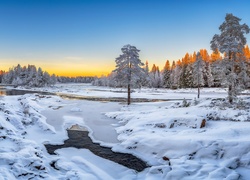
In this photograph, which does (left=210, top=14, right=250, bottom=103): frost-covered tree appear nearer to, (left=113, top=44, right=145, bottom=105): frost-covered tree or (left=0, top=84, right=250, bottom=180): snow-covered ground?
(left=0, top=84, right=250, bottom=180): snow-covered ground

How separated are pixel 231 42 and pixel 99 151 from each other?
1718 centimetres

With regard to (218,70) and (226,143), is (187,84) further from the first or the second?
(226,143)

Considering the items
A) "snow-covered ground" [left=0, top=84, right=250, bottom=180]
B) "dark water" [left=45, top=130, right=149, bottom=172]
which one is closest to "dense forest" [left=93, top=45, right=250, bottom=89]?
"snow-covered ground" [left=0, top=84, right=250, bottom=180]

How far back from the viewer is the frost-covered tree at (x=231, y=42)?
66.4 feet

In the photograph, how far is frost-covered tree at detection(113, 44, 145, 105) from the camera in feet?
106

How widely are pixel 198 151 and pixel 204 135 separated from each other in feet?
6.44

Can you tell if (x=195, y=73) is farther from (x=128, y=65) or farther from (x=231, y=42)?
(x=231, y=42)

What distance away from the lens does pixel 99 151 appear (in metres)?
11.6

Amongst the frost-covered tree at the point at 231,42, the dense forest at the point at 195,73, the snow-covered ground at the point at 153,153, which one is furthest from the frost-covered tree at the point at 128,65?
the snow-covered ground at the point at 153,153

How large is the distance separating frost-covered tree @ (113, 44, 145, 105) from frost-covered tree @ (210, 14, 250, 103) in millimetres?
13317

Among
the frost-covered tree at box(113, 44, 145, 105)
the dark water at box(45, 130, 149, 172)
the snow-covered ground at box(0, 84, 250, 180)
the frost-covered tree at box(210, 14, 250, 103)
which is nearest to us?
the snow-covered ground at box(0, 84, 250, 180)

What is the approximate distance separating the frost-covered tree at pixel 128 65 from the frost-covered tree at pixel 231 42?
13.3 metres

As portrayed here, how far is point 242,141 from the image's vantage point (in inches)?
373

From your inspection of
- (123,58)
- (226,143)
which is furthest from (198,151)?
(123,58)
